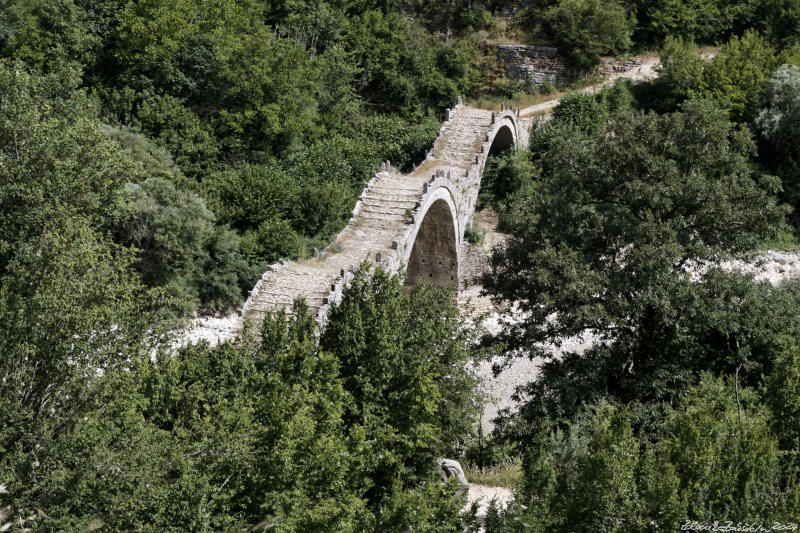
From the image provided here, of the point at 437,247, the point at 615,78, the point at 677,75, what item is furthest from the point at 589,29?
the point at 437,247

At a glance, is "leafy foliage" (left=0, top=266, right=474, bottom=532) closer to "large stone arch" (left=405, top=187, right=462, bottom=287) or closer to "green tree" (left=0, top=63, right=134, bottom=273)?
"green tree" (left=0, top=63, right=134, bottom=273)

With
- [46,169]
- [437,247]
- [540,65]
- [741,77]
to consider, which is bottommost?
[46,169]

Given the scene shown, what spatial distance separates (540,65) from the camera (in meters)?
48.0

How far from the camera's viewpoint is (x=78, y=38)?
36.8 meters

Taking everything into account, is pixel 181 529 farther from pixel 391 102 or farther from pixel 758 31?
pixel 758 31

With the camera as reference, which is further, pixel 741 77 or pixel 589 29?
pixel 589 29

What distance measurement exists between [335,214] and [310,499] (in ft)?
73.7

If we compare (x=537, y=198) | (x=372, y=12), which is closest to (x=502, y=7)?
(x=372, y=12)

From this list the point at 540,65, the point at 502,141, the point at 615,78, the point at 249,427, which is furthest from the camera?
the point at 540,65

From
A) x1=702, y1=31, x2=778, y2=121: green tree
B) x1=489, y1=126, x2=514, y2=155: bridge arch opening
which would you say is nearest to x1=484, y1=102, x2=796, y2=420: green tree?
x1=489, y1=126, x2=514, y2=155: bridge arch opening

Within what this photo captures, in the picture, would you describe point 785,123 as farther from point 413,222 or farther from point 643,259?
point 643,259

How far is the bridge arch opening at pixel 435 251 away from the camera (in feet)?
112

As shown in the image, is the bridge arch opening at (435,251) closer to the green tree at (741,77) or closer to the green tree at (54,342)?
the green tree at (741,77)

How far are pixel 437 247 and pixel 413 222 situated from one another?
6.16 meters
